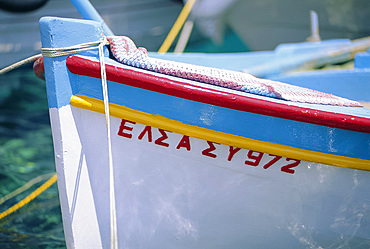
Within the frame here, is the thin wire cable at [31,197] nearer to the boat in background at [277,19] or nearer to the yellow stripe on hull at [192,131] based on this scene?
the yellow stripe on hull at [192,131]

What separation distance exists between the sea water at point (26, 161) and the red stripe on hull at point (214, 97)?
64.6 inches

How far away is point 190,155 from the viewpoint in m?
1.62

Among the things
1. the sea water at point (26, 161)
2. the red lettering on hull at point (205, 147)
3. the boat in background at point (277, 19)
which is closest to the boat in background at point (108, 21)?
the sea water at point (26, 161)

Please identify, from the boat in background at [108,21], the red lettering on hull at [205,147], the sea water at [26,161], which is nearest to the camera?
the red lettering on hull at [205,147]

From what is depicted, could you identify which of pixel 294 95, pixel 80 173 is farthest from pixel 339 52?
pixel 80 173

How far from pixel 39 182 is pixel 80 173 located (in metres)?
1.90

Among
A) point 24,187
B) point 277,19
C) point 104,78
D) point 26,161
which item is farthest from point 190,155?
point 277,19

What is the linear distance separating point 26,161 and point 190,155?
8.63 feet

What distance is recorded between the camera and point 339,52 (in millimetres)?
4547

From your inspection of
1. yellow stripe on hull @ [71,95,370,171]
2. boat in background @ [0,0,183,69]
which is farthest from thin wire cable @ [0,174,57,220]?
boat in background @ [0,0,183,69]

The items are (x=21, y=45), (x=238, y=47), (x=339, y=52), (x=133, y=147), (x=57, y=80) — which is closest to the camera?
(x=57, y=80)

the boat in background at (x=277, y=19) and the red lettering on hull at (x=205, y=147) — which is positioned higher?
the red lettering on hull at (x=205, y=147)

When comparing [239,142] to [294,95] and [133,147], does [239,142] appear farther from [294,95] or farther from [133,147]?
[133,147]

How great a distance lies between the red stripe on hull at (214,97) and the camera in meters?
1.49
